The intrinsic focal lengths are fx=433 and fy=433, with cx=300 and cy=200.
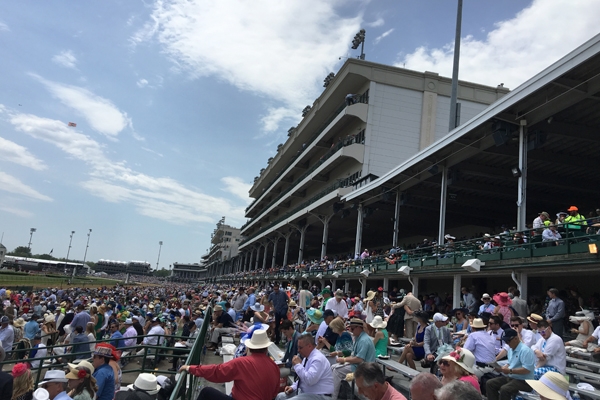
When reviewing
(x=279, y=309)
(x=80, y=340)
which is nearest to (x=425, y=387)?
(x=279, y=309)

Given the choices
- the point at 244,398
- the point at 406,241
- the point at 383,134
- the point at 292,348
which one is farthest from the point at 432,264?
the point at 406,241

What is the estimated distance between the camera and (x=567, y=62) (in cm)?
1187

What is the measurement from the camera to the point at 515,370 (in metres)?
Answer: 6.07

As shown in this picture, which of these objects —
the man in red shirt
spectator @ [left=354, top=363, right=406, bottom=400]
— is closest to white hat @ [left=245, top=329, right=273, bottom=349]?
the man in red shirt

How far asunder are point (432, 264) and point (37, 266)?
113 m

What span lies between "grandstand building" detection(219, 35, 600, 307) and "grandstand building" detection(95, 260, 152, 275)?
135m

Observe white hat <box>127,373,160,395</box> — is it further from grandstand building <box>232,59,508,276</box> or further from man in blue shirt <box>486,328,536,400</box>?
grandstand building <box>232,59,508,276</box>

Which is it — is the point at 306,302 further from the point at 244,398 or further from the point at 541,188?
the point at 541,188

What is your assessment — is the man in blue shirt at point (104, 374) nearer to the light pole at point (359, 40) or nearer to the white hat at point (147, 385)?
the white hat at point (147, 385)

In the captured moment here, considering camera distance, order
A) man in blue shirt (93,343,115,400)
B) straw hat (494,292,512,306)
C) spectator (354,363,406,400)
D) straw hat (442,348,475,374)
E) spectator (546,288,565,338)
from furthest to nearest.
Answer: straw hat (494,292,512,306), spectator (546,288,565,338), man in blue shirt (93,343,115,400), straw hat (442,348,475,374), spectator (354,363,406,400)

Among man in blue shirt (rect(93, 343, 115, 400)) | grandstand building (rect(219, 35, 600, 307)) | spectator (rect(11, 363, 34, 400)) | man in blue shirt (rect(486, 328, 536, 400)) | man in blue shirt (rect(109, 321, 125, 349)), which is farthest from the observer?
grandstand building (rect(219, 35, 600, 307))

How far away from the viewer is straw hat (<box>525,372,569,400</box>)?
12.6 ft

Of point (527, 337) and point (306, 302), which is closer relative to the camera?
point (527, 337)

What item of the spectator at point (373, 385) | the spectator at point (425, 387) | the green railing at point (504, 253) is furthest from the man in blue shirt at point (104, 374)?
the green railing at point (504, 253)
